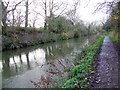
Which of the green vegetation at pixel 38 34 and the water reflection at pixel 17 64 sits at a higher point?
the green vegetation at pixel 38 34

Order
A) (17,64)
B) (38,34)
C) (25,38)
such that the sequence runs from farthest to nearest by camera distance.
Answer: (38,34)
(25,38)
(17,64)

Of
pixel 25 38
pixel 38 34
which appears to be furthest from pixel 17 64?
pixel 38 34

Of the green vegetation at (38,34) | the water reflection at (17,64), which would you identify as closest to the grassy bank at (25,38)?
the green vegetation at (38,34)

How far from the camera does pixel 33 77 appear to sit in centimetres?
821

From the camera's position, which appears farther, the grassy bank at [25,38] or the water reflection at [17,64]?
the grassy bank at [25,38]

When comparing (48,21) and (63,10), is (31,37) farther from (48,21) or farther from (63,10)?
(63,10)

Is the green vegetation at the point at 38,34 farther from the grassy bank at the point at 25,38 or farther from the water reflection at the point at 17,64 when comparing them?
the water reflection at the point at 17,64

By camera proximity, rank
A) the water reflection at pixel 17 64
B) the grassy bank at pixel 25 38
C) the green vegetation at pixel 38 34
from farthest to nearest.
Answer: the green vegetation at pixel 38 34 < the grassy bank at pixel 25 38 < the water reflection at pixel 17 64

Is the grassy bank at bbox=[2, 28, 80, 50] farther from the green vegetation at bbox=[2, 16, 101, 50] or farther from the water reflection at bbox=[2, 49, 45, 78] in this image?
the water reflection at bbox=[2, 49, 45, 78]

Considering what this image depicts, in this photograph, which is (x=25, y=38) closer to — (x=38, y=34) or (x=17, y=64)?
(x=38, y=34)

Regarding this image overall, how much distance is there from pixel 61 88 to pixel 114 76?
2423 mm

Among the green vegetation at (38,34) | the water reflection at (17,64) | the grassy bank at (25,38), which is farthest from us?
the green vegetation at (38,34)

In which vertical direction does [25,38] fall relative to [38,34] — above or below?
below

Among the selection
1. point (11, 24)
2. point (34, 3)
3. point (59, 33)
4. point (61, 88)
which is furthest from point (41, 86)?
point (59, 33)
